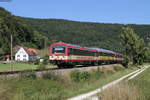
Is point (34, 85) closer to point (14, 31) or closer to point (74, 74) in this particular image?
point (74, 74)

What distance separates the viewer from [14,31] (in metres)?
111

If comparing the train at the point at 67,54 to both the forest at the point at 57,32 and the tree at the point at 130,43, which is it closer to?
the tree at the point at 130,43

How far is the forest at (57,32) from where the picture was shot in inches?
3971

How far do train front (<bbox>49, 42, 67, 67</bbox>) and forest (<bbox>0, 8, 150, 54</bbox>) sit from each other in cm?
6091

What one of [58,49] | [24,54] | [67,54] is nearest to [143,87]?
[67,54]

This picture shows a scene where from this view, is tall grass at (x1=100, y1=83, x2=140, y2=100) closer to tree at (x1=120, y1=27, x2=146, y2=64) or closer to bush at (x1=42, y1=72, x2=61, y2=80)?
bush at (x1=42, y1=72, x2=61, y2=80)

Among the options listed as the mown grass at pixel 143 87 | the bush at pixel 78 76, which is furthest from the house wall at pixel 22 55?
the mown grass at pixel 143 87

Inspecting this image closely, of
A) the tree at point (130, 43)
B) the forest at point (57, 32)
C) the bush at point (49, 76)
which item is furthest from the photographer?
the forest at point (57, 32)

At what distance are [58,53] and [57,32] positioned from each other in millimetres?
102612

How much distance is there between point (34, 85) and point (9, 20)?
97.6 metres

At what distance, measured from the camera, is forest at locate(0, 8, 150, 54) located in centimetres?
10088

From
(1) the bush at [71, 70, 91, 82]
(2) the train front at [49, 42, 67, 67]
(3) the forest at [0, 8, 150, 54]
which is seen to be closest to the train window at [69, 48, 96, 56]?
(2) the train front at [49, 42, 67, 67]

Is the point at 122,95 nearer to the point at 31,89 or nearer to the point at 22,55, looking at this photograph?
the point at 31,89

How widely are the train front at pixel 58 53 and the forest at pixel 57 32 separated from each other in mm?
60909
